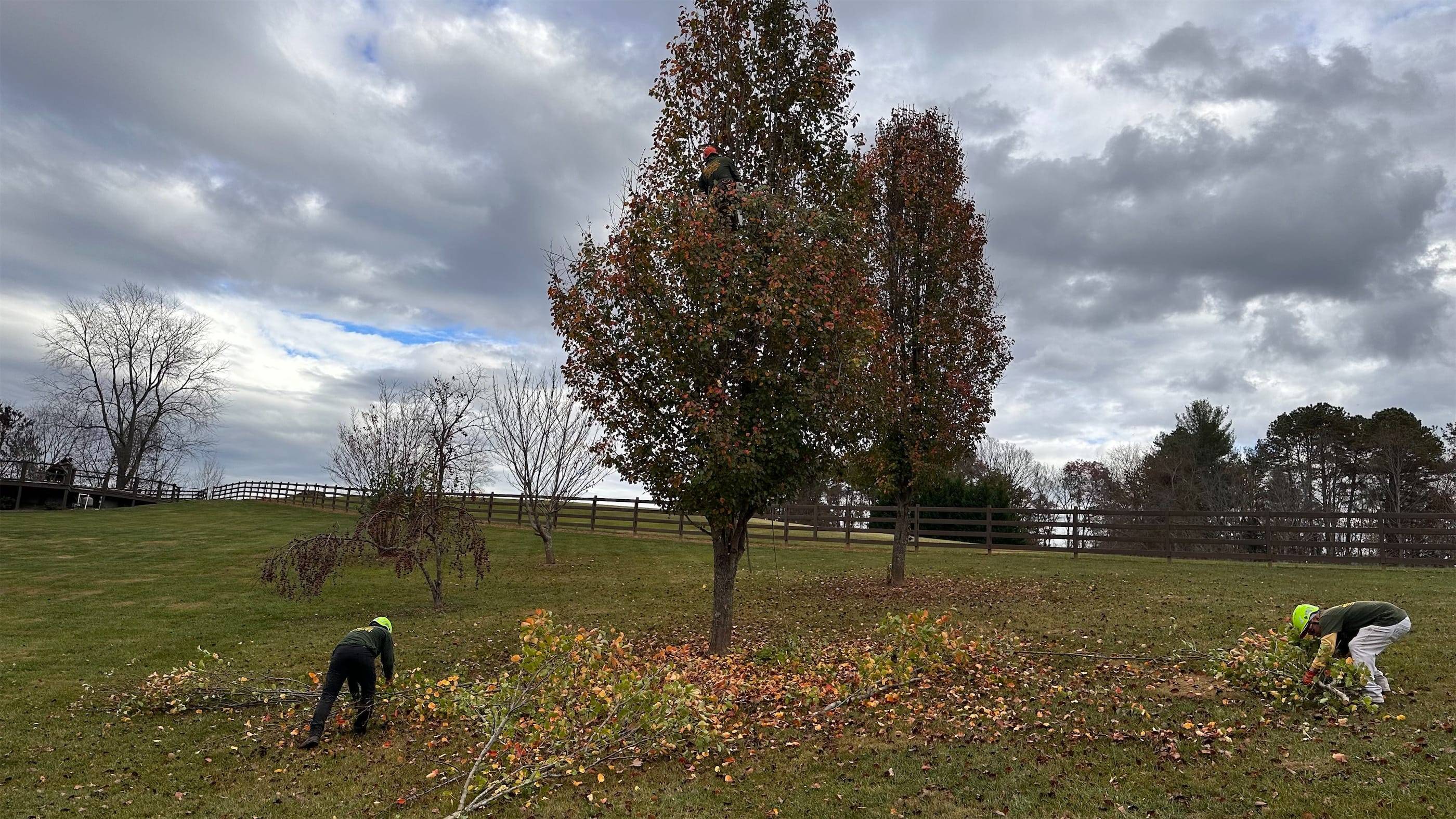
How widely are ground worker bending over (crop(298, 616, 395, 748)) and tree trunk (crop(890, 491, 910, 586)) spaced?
11162 millimetres

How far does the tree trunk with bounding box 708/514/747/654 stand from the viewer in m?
12.2

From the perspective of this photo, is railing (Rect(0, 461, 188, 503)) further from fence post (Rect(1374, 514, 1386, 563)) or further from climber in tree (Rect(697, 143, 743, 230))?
fence post (Rect(1374, 514, 1386, 563))

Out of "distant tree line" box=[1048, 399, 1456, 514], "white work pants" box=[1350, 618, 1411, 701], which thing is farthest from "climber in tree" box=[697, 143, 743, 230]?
"distant tree line" box=[1048, 399, 1456, 514]

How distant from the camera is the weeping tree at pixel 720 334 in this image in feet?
37.2

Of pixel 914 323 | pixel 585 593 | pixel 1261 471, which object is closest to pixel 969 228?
pixel 914 323

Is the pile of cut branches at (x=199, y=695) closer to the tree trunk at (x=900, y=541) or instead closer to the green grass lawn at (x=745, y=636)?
the green grass lawn at (x=745, y=636)

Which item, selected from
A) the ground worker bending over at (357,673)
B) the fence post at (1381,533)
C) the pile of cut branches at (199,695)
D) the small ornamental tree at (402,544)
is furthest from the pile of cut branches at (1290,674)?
the fence post at (1381,533)

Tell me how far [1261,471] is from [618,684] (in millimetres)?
56393

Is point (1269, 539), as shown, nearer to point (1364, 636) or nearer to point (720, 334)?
point (1364, 636)

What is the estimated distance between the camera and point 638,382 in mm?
11930

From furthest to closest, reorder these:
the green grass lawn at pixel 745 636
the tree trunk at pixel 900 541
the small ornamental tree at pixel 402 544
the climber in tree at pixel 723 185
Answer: the tree trunk at pixel 900 541 < the small ornamental tree at pixel 402 544 < the climber in tree at pixel 723 185 < the green grass lawn at pixel 745 636

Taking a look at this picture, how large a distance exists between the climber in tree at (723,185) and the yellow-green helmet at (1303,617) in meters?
8.90

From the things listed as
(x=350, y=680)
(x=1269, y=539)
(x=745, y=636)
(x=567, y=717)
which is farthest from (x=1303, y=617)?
(x=1269, y=539)

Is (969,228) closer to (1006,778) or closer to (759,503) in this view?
(759,503)
